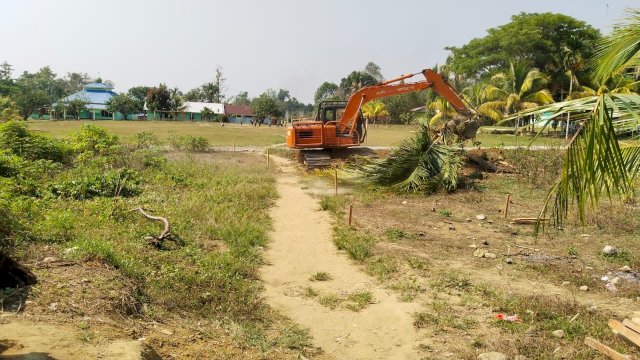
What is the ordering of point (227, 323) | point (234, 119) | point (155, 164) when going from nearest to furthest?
point (227, 323) < point (155, 164) < point (234, 119)

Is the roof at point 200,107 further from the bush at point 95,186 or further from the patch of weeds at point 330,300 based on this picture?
the patch of weeds at point 330,300

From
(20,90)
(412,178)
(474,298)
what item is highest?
(20,90)

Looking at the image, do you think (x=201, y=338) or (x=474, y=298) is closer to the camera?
(x=201, y=338)

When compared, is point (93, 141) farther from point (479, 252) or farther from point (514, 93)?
point (514, 93)

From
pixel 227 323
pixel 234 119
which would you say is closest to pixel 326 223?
pixel 227 323

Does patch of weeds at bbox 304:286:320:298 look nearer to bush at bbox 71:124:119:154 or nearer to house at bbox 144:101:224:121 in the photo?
bush at bbox 71:124:119:154

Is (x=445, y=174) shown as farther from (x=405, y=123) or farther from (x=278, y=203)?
(x=405, y=123)

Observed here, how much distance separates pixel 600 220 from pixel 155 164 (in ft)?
43.8

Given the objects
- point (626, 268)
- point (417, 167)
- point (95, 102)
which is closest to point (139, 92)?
point (95, 102)

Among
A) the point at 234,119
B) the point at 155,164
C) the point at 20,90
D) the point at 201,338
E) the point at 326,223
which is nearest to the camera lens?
the point at 201,338

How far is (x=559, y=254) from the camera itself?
834 cm

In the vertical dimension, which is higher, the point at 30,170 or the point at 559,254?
the point at 30,170

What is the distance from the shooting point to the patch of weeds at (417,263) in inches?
305

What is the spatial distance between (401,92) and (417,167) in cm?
481
